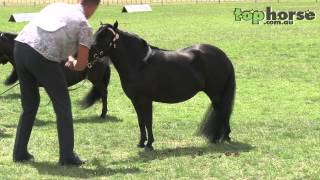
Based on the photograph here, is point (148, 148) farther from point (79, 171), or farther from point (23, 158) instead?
point (23, 158)

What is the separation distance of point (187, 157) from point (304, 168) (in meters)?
1.40

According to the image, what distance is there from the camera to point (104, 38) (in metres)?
7.17

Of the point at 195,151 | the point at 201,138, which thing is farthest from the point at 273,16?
the point at 195,151

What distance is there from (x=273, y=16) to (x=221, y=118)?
73.9 feet

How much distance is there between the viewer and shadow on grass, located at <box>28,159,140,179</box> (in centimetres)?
630

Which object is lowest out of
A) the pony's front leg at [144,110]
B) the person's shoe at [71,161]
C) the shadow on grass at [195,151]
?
the shadow on grass at [195,151]

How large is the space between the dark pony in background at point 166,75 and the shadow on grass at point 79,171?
1.09 metres

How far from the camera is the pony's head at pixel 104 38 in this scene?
23.4ft

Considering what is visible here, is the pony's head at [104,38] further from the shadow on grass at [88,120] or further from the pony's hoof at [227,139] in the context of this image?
the shadow on grass at [88,120]

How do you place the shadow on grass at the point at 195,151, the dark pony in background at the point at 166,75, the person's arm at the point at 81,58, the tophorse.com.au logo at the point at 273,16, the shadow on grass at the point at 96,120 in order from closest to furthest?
the person's arm at the point at 81,58
the shadow on grass at the point at 195,151
the dark pony in background at the point at 166,75
the shadow on grass at the point at 96,120
the tophorse.com.au logo at the point at 273,16

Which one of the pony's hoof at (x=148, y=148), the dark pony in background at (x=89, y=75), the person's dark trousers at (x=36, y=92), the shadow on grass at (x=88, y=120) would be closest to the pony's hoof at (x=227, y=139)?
the pony's hoof at (x=148, y=148)

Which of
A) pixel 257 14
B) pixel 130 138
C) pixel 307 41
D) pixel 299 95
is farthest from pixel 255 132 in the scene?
pixel 257 14

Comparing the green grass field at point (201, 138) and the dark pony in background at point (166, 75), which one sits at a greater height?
the dark pony in background at point (166, 75)

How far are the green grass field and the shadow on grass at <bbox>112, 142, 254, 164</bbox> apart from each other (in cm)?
1
